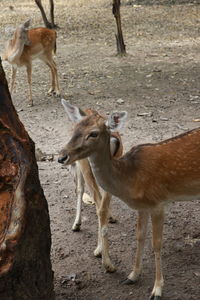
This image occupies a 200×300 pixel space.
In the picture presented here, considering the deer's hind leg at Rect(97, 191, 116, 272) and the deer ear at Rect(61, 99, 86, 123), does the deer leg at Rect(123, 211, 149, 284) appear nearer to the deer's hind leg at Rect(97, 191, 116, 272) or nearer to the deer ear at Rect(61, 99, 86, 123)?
the deer's hind leg at Rect(97, 191, 116, 272)

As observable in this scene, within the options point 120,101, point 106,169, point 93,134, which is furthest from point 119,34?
point 93,134

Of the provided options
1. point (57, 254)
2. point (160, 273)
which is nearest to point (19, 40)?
point (57, 254)

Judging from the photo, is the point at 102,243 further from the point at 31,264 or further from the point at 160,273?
the point at 31,264

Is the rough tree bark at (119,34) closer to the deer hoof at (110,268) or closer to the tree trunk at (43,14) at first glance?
the tree trunk at (43,14)

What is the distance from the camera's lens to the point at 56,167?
21.5 feet

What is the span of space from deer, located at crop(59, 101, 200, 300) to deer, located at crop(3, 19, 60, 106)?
18.6 ft

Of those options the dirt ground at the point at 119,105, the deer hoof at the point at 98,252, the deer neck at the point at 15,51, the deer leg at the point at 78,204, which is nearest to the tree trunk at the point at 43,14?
the dirt ground at the point at 119,105

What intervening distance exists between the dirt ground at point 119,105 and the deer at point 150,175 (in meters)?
0.36

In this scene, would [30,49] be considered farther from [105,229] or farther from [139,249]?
[139,249]

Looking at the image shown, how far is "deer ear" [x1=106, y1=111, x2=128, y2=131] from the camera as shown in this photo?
12.2 ft

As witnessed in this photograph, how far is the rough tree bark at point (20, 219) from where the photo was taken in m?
2.87

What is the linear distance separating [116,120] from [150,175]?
1.87 ft

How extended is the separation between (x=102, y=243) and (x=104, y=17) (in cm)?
1321

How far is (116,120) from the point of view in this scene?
12.3 ft
